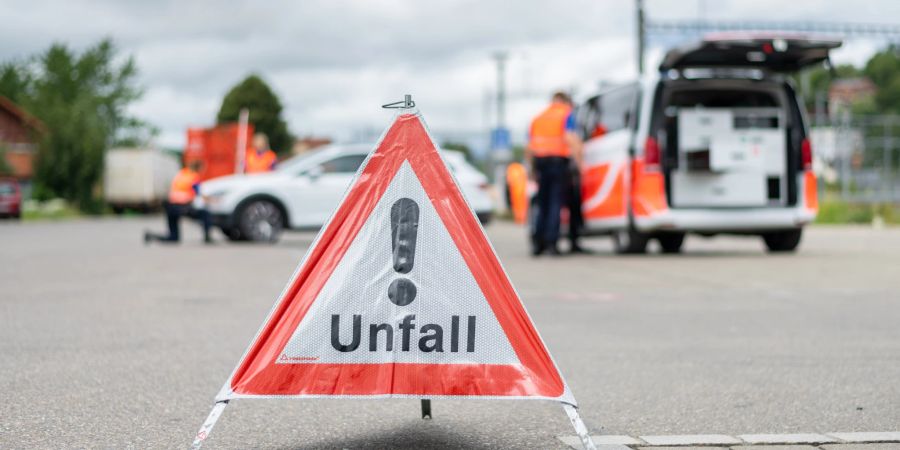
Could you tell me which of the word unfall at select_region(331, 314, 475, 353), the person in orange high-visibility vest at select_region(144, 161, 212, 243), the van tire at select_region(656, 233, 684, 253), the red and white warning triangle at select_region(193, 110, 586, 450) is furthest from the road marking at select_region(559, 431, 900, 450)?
the person in orange high-visibility vest at select_region(144, 161, 212, 243)

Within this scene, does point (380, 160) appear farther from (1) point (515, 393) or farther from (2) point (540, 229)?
(2) point (540, 229)

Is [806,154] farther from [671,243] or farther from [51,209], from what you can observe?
[51,209]

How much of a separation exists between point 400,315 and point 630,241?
11687mm

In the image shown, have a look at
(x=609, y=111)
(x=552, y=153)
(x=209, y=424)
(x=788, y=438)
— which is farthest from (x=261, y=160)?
(x=209, y=424)

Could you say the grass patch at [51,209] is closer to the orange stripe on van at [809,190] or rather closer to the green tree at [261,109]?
the green tree at [261,109]

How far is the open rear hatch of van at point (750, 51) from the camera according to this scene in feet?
47.0

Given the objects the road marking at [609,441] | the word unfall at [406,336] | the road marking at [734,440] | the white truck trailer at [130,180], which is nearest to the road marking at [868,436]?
the road marking at [734,440]

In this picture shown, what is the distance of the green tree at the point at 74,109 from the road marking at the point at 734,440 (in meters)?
56.4

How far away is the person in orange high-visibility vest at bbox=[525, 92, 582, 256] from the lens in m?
15.0

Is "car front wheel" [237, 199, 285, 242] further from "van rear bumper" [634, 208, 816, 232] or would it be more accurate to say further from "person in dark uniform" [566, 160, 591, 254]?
"van rear bumper" [634, 208, 816, 232]

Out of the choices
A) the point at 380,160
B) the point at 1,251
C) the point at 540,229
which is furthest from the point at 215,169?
the point at 380,160

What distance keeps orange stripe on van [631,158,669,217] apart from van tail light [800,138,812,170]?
5.92 ft

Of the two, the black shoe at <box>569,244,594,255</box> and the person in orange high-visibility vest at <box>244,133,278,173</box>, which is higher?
the person in orange high-visibility vest at <box>244,133,278,173</box>

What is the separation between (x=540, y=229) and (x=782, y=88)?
339 cm
